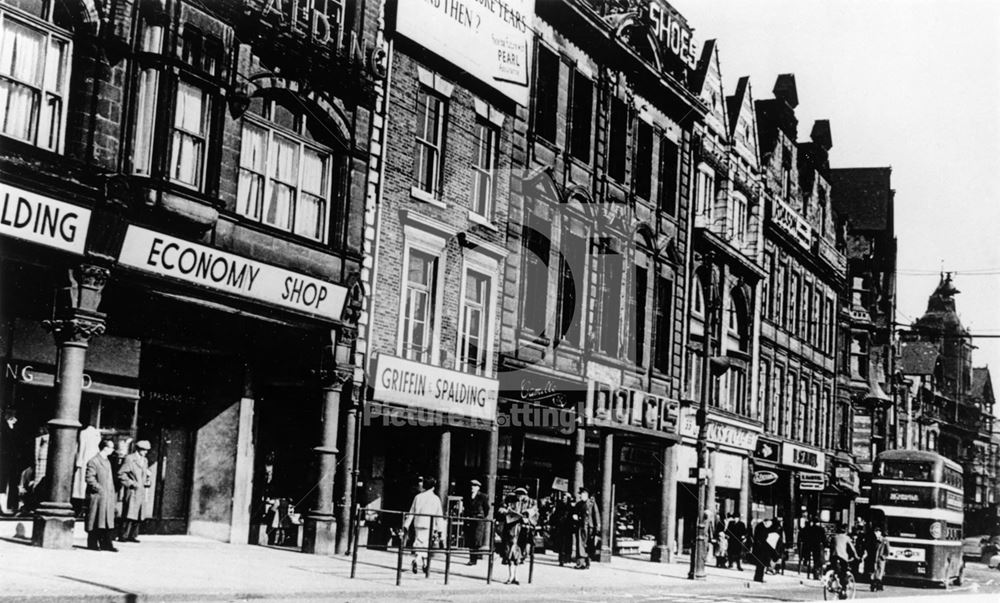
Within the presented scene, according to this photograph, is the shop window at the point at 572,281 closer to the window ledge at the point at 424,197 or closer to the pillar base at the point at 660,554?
the window ledge at the point at 424,197

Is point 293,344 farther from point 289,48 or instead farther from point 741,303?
point 741,303

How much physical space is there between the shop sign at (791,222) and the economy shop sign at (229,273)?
2770 centimetres

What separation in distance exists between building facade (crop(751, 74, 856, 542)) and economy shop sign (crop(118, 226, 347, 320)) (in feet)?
76.3

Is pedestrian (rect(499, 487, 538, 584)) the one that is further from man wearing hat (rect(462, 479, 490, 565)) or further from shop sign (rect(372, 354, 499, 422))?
shop sign (rect(372, 354, 499, 422))

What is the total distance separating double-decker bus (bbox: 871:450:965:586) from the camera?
113ft

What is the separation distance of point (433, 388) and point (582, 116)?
10498 millimetres

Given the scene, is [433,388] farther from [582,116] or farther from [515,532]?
[582,116]

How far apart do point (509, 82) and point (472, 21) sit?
6.40 feet

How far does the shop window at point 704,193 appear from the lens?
123 ft

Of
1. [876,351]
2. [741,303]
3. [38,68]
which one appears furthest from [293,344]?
[876,351]

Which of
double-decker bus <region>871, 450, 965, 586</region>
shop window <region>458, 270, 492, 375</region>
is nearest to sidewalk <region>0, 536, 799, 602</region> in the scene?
shop window <region>458, 270, 492, 375</region>

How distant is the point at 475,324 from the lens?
26.4m

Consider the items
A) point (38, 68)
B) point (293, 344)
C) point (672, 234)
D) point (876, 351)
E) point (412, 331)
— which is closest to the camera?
point (38, 68)

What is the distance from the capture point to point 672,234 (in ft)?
117
